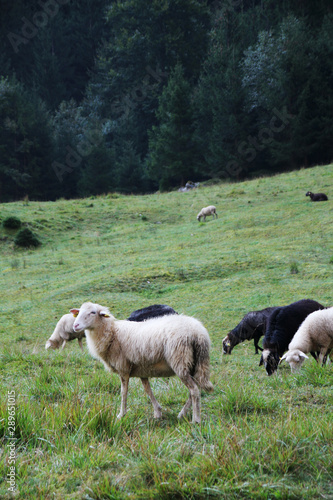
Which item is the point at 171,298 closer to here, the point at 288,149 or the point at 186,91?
the point at 288,149

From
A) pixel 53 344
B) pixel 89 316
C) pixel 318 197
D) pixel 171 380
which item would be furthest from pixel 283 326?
pixel 318 197

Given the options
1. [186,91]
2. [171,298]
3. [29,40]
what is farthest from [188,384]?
[29,40]

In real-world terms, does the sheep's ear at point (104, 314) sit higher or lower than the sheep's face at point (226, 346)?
higher

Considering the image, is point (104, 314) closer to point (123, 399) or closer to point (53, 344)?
point (123, 399)

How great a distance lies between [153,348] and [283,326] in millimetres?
4287

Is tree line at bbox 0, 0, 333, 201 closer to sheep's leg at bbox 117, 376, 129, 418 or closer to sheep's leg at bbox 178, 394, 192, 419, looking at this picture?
sheep's leg at bbox 117, 376, 129, 418

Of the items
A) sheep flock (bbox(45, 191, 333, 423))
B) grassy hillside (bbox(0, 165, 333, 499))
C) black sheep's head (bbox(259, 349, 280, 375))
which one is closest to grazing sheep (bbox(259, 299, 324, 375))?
black sheep's head (bbox(259, 349, 280, 375))

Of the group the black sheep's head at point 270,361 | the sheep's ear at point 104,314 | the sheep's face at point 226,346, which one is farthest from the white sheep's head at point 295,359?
the sheep's ear at point 104,314

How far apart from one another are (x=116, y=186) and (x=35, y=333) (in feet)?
133

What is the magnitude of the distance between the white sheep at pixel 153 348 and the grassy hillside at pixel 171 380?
330 mm

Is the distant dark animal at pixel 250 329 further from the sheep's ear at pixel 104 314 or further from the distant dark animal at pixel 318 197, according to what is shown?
the distant dark animal at pixel 318 197

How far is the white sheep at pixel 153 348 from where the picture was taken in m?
4.78

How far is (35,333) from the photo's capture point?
12266 millimetres

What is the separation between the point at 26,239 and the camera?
23.2 m
